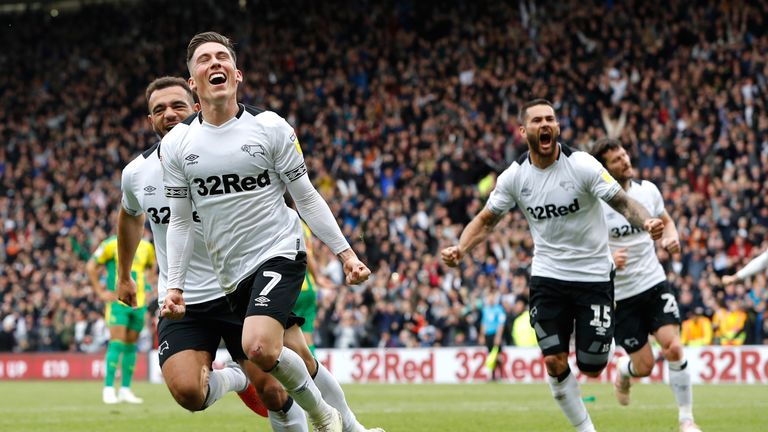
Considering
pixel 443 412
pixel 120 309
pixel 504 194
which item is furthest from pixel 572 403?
pixel 120 309

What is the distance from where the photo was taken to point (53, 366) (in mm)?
31219

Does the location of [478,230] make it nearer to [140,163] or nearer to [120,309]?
[140,163]

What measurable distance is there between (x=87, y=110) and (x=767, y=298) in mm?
23932

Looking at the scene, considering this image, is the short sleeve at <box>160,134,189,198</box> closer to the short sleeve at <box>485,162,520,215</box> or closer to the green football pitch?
the short sleeve at <box>485,162,520,215</box>

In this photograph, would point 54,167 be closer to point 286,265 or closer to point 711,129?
point 711,129

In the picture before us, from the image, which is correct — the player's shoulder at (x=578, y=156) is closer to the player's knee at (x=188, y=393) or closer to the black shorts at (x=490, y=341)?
the player's knee at (x=188, y=393)

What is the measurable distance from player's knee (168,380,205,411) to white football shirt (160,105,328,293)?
670 millimetres

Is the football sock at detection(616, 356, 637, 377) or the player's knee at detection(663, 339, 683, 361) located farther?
the football sock at detection(616, 356, 637, 377)

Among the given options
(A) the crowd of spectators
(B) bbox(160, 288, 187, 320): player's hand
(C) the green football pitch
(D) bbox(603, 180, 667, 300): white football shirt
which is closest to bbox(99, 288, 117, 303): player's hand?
(C) the green football pitch

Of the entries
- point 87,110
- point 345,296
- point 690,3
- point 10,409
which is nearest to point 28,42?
point 87,110

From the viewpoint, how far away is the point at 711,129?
26.3 metres

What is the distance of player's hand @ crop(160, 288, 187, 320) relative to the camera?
24.9 ft

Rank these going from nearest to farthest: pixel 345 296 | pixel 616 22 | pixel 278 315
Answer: pixel 278 315
pixel 345 296
pixel 616 22

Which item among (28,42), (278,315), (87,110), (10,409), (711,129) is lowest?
(10,409)
